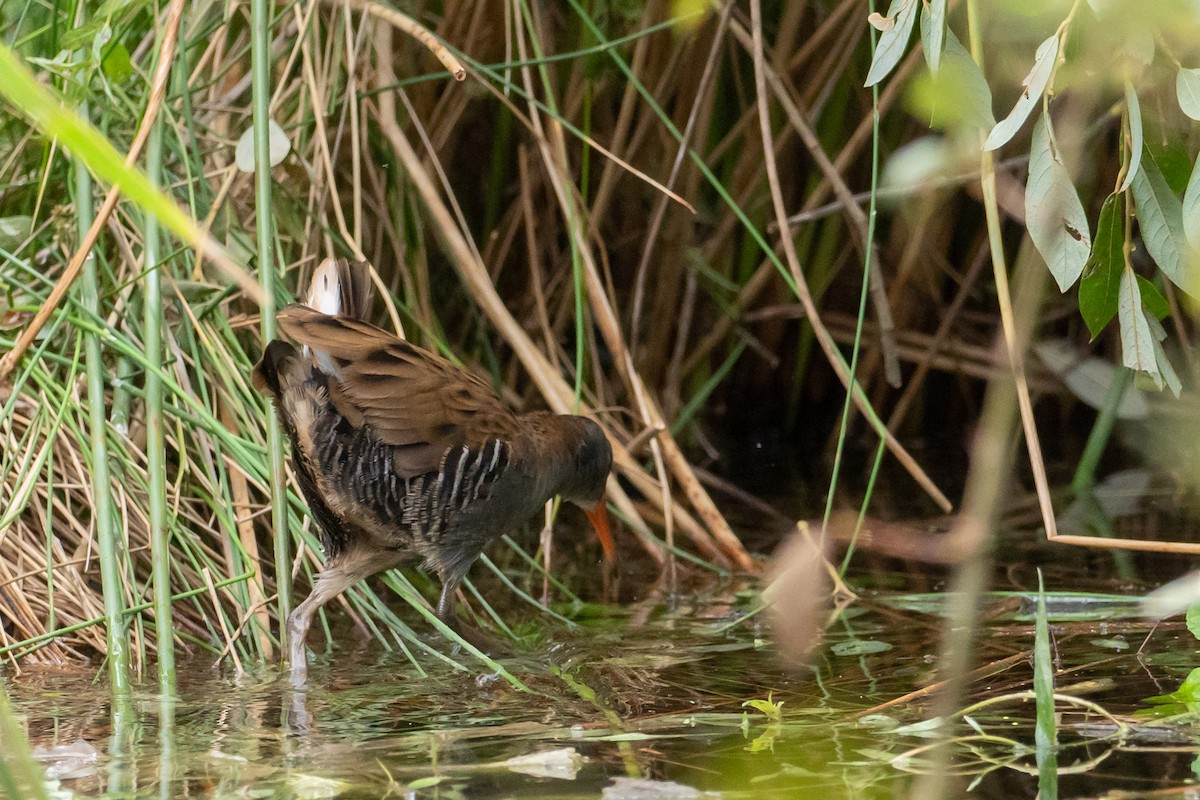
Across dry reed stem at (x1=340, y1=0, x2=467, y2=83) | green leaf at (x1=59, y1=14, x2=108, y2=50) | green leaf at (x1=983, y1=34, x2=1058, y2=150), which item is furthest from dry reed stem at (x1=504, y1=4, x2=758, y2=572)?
green leaf at (x1=983, y1=34, x2=1058, y2=150)

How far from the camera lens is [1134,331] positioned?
1.96 m

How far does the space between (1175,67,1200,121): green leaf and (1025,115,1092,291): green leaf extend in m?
0.16

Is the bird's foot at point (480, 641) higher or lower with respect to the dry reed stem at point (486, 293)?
lower

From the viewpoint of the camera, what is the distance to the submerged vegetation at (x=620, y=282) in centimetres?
176

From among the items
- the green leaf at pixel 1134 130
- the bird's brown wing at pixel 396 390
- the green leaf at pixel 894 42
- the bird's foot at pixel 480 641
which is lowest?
the bird's foot at pixel 480 641

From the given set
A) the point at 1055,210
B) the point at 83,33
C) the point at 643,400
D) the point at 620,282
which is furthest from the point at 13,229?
the point at 620,282

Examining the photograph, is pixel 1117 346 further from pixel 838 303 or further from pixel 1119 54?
pixel 1119 54

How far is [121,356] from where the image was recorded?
8.98 ft

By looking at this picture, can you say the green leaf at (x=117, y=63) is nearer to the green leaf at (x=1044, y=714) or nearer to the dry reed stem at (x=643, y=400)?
the dry reed stem at (x=643, y=400)

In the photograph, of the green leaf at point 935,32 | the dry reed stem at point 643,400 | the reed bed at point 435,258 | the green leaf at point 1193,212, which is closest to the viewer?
the green leaf at point 1193,212

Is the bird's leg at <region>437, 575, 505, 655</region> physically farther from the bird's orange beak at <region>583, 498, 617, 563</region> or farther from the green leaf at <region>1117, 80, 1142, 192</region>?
the green leaf at <region>1117, 80, 1142, 192</region>

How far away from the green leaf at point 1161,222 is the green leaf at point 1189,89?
0.70ft

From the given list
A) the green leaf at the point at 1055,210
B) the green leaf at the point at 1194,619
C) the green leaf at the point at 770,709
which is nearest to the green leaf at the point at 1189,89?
the green leaf at the point at 1055,210

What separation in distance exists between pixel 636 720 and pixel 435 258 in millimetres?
2442
